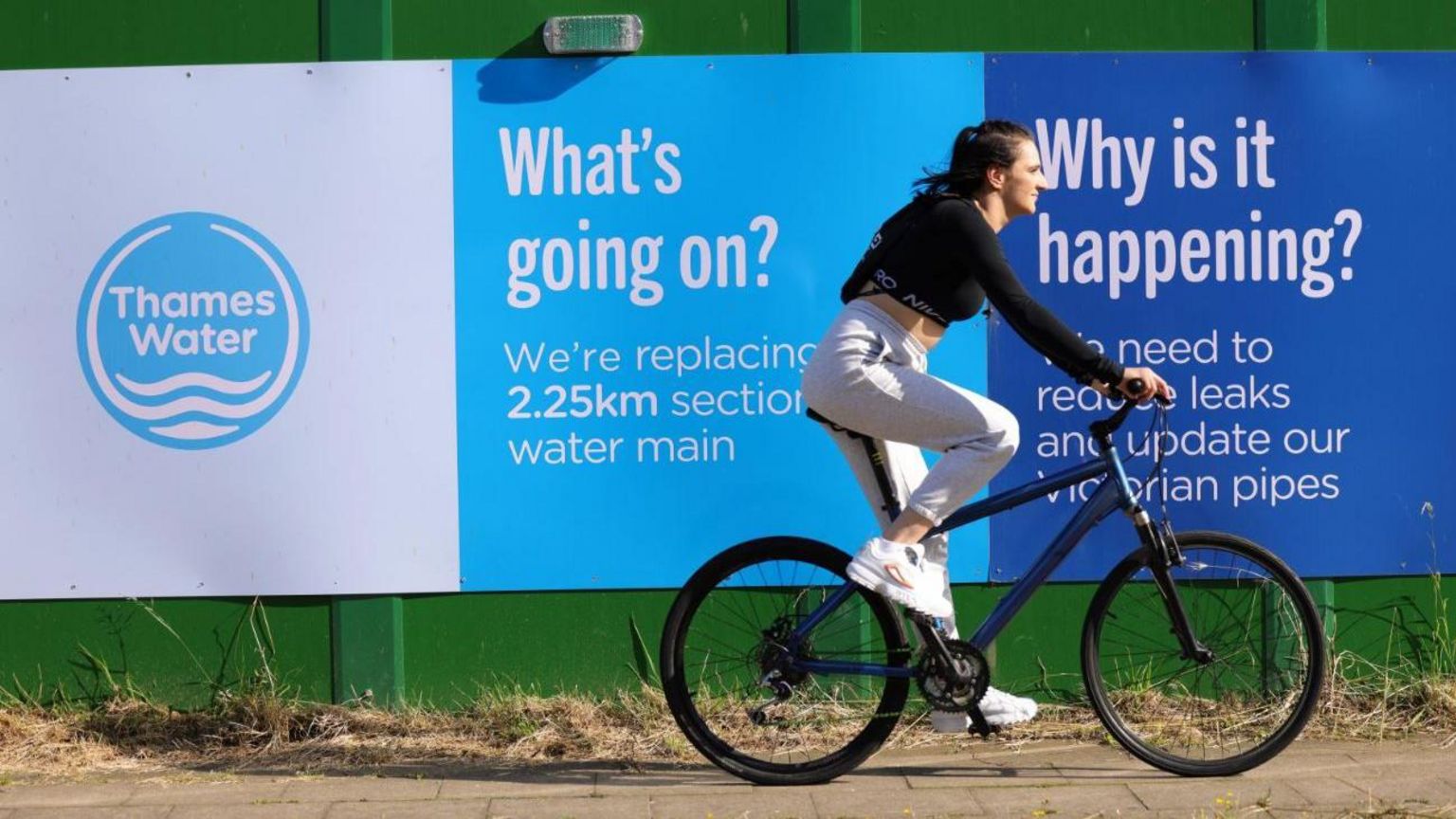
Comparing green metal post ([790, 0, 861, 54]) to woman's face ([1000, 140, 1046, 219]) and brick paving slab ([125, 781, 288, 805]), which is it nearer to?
woman's face ([1000, 140, 1046, 219])

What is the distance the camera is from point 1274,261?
5.95 metres

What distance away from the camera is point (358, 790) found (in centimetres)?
525

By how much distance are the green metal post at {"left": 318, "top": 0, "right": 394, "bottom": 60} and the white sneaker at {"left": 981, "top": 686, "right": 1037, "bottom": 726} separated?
289 centimetres

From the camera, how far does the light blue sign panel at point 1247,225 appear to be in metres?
5.95

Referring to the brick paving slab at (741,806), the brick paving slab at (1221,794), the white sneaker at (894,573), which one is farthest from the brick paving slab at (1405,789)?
the brick paving slab at (741,806)

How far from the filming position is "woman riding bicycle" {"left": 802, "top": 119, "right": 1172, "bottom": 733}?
15.8 ft

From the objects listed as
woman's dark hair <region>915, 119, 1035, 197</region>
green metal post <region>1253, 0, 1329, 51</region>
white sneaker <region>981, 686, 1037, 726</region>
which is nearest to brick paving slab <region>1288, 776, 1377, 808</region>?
white sneaker <region>981, 686, 1037, 726</region>

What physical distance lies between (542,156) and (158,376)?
1481 millimetres

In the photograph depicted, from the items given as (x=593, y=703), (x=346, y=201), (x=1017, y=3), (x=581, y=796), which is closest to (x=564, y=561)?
(x=593, y=703)

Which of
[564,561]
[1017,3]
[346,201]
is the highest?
[1017,3]

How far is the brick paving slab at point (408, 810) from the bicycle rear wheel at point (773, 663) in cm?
67

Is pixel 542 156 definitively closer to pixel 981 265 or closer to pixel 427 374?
pixel 427 374

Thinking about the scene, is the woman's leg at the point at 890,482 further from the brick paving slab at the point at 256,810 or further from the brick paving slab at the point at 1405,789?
the brick paving slab at the point at 256,810

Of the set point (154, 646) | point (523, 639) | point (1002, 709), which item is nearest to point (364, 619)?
point (523, 639)
